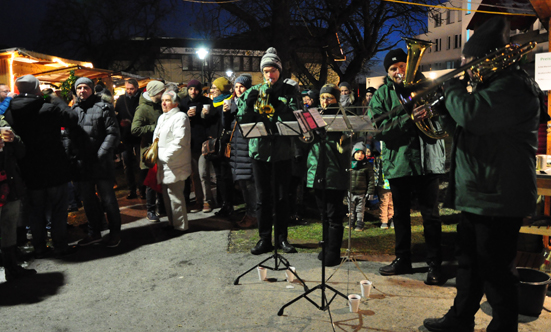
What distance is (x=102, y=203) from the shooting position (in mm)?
5840

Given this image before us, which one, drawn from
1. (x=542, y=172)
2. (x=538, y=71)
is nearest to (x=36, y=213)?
(x=542, y=172)

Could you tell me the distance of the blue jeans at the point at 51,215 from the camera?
5398 millimetres

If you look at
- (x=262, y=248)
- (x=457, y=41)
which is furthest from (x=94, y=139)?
(x=457, y=41)

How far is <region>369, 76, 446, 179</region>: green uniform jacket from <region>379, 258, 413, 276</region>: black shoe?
914mm

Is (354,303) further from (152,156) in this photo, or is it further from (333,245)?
(152,156)

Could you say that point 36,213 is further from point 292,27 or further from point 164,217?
point 292,27

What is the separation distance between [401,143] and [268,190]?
174 cm

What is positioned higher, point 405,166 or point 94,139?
point 94,139

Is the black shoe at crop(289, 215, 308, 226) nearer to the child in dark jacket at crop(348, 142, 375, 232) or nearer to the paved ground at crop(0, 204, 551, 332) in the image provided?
the child in dark jacket at crop(348, 142, 375, 232)

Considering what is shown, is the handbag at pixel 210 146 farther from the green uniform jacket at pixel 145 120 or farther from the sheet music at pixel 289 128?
the sheet music at pixel 289 128

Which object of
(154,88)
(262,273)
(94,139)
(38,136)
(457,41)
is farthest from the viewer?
(457,41)

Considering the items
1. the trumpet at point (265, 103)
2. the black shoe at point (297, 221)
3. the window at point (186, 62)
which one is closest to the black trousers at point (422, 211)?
the trumpet at point (265, 103)

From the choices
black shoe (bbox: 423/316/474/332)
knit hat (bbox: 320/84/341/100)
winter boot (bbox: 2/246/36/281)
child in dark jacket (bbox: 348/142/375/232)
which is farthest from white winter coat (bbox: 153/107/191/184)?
black shoe (bbox: 423/316/474/332)

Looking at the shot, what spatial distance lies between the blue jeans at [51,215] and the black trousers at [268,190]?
2.51 m
